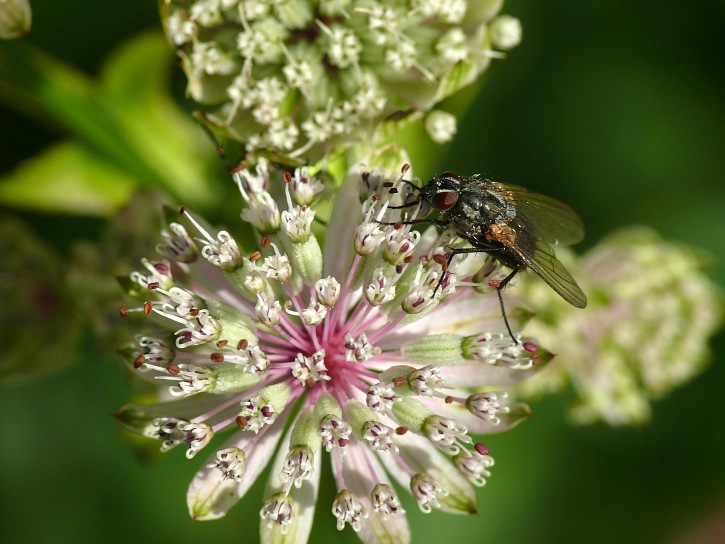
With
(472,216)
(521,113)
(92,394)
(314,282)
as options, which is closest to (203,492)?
(314,282)

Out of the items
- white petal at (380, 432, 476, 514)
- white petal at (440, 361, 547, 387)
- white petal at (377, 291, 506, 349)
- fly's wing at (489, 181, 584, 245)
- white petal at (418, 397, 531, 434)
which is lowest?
white petal at (380, 432, 476, 514)

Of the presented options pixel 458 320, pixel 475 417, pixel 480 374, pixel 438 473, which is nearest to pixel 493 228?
pixel 458 320

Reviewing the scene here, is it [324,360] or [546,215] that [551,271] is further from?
[324,360]

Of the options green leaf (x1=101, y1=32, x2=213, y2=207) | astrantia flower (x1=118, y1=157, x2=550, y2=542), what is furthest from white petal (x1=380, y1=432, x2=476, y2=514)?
green leaf (x1=101, y1=32, x2=213, y2=207)

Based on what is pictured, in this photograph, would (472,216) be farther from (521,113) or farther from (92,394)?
(92,394)

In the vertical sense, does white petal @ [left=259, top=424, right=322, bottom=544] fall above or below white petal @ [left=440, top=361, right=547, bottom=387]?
below

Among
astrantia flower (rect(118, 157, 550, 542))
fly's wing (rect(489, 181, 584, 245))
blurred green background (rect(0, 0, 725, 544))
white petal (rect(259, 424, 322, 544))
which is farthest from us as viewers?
blurred green background (rect(0, 0, 725, 544))

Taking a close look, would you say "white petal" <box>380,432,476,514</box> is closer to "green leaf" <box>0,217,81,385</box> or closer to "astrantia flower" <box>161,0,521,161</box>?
"astrantia flower" <box>161,0,521,161</box>
